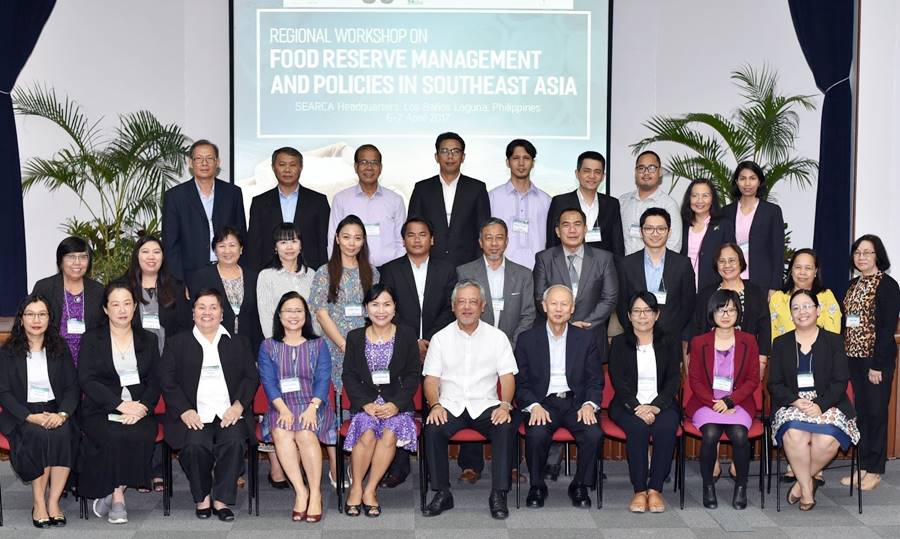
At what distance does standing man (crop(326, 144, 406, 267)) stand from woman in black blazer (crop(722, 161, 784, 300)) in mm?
1913

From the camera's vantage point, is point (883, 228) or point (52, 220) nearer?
point (883, 228)

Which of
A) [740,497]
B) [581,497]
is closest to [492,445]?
[581,497]

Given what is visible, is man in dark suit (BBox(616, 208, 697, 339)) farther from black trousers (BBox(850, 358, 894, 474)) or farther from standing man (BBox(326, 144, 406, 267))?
standing man (BBox(326, 144, 406, 267))

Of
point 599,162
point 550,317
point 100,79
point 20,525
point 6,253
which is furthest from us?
point 100,79

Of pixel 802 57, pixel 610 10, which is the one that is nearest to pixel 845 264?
pixel 802 57

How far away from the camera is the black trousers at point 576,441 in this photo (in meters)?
4.71

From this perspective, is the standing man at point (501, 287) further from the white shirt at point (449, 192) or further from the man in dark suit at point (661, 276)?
the white shirt at point (449, 192)

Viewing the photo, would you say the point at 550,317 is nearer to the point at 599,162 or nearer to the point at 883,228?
the point at 599,162

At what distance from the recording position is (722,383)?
4.77m

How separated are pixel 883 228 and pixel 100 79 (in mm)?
6452

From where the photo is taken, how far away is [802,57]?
8.34 m

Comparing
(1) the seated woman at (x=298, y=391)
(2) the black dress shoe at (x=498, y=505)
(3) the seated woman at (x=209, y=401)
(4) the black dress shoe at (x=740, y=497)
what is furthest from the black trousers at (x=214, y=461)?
(4) the black dress shoe at (x=740, y=497)

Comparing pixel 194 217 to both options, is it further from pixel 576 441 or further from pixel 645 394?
pixel 645 394

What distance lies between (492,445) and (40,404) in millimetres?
2112
